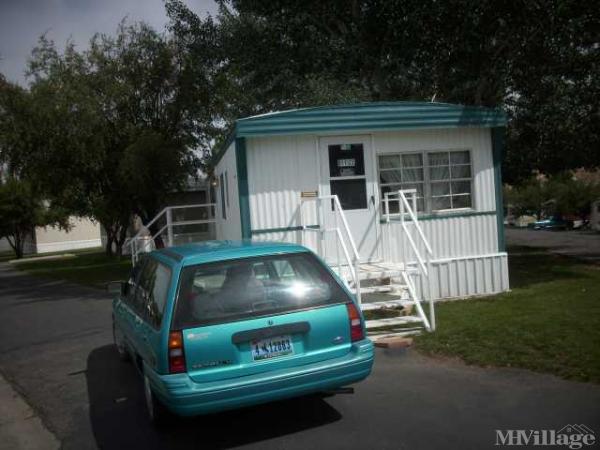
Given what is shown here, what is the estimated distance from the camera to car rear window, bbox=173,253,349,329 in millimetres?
4441

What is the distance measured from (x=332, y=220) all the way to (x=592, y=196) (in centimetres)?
3494

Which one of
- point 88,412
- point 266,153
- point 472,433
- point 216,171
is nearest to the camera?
point 472,433

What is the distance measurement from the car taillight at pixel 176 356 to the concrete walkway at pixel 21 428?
1.40 metres

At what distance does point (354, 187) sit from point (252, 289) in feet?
18.9

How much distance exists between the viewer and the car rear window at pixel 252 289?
444cm

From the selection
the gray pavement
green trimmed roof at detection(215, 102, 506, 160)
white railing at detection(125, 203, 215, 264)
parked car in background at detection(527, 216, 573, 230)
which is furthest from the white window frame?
parked car in background at detection(527, 216, 573, 230)

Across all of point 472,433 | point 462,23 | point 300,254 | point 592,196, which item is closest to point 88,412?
point 300,254

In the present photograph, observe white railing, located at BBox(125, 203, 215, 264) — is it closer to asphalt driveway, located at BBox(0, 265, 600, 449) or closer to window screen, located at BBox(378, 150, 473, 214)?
window screen, located at BBox(378, 150, 473, 214)

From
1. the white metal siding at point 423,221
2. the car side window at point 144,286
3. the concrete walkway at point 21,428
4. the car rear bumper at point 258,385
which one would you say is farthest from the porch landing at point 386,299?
the concrete walkway at point 21,428

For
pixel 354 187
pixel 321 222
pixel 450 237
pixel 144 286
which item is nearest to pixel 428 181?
pixel 450 237

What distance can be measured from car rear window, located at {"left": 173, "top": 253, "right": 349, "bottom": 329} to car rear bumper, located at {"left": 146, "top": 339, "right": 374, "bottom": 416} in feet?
1.48

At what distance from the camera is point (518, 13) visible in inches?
554

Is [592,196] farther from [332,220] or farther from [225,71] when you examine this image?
[332,220]

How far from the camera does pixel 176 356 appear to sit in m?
4.25
